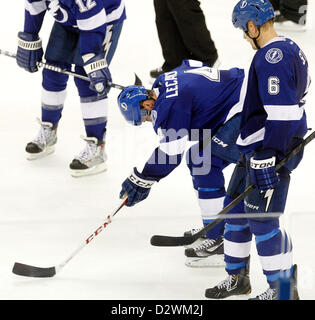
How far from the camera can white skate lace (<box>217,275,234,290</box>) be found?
325cm

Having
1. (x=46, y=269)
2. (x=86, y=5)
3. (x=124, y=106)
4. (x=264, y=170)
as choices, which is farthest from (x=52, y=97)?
(x=264, y=170)

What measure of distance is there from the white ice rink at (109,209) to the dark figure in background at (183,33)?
284mm

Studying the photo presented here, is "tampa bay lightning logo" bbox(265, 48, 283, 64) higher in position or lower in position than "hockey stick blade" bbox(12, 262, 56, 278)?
higher

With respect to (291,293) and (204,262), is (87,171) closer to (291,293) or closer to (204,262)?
(204,262)

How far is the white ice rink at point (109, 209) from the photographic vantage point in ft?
10.5

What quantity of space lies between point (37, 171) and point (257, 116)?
5.60 ft

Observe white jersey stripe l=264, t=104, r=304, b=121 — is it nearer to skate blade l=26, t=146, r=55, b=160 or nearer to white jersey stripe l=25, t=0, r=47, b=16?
white jersey stripe l=25, t=0, r=47, b=16

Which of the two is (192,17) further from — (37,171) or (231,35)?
(37,171)

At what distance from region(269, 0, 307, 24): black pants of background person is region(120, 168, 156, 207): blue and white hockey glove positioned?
2891mm

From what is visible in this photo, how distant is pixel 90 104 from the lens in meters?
4.30

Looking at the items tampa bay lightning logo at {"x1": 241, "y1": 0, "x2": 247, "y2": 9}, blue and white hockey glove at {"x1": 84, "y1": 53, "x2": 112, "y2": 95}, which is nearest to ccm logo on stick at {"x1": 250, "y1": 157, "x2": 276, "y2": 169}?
tampa bay lightning logo at {"x1": 241, "y1": 0, "x2": 247, "y2": 9}

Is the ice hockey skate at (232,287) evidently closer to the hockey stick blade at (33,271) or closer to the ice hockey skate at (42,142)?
the hockey stick blade at (33,271)

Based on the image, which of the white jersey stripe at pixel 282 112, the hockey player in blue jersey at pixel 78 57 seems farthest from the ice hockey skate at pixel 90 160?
the white jersey stripe at pixel 282 112
